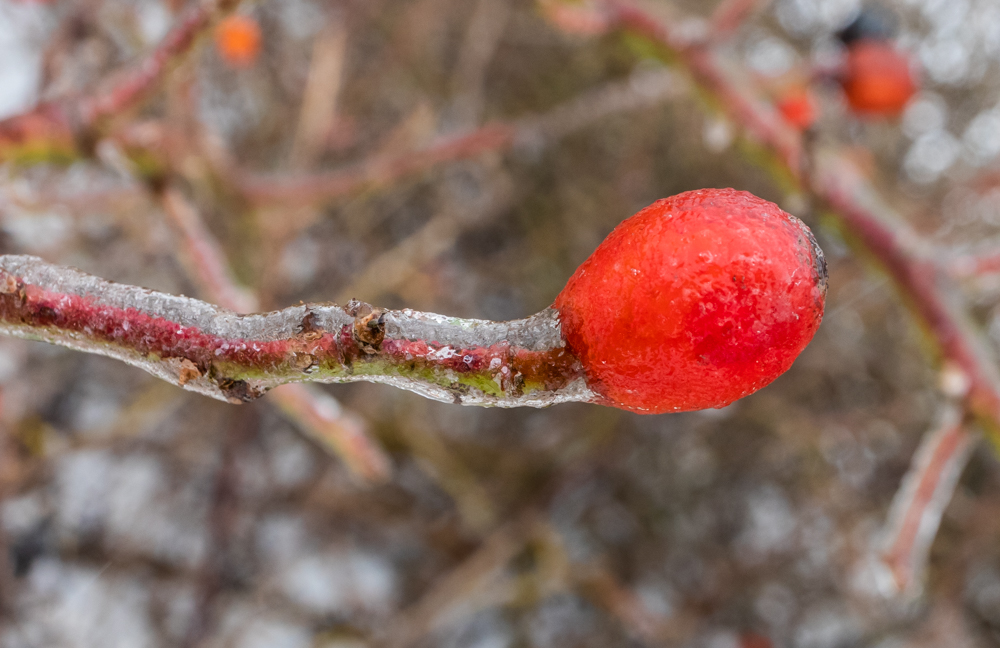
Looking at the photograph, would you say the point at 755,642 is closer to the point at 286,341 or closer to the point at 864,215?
the point at 864,215

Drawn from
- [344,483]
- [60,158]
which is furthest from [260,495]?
[60,158]

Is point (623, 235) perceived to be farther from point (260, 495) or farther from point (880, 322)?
point (880, 322)

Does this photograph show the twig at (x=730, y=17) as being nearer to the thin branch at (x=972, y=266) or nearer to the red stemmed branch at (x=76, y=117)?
the thin branch at (x=972, y=266)

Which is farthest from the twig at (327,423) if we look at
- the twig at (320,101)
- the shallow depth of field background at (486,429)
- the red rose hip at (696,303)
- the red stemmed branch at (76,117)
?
the twig at (320,101)

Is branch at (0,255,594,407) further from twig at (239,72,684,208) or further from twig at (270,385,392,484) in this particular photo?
twig at (239,72,684,208)

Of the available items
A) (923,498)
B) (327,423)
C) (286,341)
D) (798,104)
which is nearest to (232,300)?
(327,423)

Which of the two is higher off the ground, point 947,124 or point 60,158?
point 947,124
